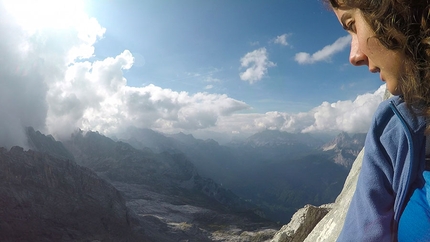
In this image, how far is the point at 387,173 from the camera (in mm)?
2340

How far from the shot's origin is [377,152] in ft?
7.89

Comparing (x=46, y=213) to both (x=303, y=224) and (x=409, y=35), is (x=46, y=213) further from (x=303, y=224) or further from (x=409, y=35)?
(x=409, y=35)

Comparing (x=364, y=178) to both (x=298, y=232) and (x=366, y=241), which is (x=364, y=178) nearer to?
(x=366, y=241)

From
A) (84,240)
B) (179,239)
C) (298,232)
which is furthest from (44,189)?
(298,232)

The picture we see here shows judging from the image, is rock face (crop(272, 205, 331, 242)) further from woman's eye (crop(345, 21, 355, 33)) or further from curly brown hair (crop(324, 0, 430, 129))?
woman's eye (crop(345, 21, 355, 33))

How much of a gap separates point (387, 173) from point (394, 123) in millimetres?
489

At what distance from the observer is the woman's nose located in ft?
7.79

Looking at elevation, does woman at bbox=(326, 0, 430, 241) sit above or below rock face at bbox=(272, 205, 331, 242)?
above

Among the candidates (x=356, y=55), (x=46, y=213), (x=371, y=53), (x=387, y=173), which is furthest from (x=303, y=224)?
(x=46, y=213)

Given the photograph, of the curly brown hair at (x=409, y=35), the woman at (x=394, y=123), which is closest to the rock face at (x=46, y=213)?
the woman at (x=394, y=123)

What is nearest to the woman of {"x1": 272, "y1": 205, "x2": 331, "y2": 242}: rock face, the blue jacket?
the blue jacket

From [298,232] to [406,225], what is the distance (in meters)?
9.93

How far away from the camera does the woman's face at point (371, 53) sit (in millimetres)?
2131

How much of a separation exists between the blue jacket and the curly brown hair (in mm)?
188
